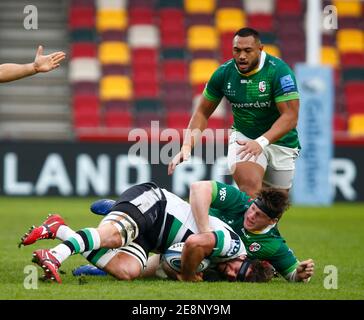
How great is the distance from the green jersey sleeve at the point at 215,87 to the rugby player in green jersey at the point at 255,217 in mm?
1739

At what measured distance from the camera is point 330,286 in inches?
290

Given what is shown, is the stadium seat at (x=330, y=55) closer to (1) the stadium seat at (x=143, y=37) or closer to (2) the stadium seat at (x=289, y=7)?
→ (2) the stadium seat at (x=289, y=7)

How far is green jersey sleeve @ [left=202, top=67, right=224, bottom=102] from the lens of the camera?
9125 mm

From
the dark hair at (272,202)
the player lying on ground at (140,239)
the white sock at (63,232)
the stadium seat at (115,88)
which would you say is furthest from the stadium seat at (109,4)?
the dark hair at (272,202)

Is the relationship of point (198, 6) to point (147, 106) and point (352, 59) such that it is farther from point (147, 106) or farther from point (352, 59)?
point (352, 59)

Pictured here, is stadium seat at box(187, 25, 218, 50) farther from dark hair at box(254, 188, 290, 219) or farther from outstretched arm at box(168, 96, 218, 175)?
dark hair at box(254, 188, 290, 219)

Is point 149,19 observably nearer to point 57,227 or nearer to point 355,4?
point 355,4

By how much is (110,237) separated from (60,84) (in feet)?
44.3

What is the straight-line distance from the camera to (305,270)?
7.43 metres

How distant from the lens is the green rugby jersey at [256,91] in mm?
8838

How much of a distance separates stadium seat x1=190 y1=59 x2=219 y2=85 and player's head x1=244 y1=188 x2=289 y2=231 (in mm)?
13677

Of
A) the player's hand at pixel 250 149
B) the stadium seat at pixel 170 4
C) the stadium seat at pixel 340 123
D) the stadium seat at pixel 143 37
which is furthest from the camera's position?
the stadium seat at pixel 170 4

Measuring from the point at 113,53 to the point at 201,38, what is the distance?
1980 mm

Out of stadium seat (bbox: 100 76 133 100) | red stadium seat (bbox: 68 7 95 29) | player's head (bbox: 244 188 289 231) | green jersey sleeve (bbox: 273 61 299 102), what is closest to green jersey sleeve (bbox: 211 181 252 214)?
player's head (bbox: 244 188 289 231)
